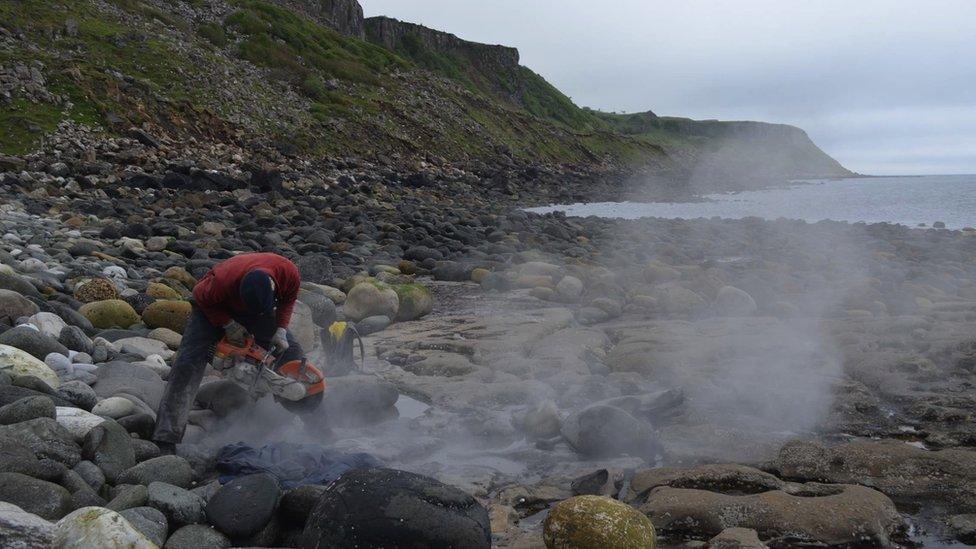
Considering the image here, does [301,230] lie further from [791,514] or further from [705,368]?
[791,514]

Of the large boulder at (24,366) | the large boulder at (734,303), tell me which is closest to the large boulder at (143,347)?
the large boulder at (24,366)

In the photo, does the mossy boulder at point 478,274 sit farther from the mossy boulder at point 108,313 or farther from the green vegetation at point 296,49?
the green vegetation at point 296,49

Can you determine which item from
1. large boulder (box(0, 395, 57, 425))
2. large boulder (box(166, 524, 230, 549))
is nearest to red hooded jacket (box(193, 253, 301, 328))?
large boulder (box(0, 395, 57, 425))

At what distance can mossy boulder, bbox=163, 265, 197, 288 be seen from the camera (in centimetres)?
987

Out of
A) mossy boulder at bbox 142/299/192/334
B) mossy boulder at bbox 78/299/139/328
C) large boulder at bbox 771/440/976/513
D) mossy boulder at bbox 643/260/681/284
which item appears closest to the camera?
large boulder at bbox 771/440/976/513

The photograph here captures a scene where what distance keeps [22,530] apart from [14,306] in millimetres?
3843

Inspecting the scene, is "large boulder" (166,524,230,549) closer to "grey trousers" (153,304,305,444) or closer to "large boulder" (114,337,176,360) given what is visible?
"grey trousers" (153,304,305,444)

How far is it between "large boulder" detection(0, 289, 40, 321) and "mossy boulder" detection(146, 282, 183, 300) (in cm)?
202

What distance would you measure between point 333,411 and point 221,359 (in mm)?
1154

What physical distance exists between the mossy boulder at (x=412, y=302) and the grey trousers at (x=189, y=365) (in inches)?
178

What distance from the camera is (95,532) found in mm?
3197

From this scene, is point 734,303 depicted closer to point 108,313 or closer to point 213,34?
point 108,313

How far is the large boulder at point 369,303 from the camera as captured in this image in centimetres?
960

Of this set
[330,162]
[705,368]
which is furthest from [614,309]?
[330,162]
